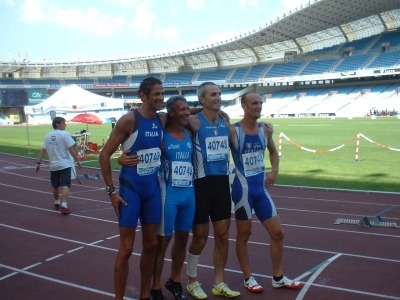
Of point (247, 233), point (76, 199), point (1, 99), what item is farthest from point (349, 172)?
point (1, 99)

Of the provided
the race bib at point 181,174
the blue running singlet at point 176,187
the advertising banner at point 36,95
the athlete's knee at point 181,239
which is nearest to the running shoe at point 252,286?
the athlete's knee at point 181,239

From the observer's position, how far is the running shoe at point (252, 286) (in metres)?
4.31

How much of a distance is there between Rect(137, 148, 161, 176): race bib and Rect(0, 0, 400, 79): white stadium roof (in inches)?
1922

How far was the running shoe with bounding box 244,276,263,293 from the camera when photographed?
4.31m

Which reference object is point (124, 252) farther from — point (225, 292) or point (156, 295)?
point (225, 292)

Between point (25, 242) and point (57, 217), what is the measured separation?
1630mm

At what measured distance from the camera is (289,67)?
219 feet

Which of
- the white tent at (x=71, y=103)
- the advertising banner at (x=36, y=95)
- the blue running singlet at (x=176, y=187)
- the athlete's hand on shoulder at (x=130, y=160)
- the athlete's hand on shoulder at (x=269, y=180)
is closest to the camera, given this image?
A: the athlete's hand on shoulder at (x=130, y=160)

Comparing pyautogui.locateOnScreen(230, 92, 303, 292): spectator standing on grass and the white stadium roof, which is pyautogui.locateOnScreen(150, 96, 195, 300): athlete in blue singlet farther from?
the white stadium roof

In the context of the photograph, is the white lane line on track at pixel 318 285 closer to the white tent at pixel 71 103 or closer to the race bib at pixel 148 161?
the race bib at pixel 148 161

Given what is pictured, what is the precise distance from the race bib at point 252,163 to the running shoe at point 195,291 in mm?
1155

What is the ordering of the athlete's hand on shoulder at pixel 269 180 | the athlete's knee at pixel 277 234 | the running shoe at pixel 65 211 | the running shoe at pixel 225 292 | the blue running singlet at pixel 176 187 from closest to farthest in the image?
the blue running singlet at pixel 176 187
the running shoe at pixel 225 292
the athlete's knee at pixel 277 234
the athlete's hand on shoulder at pixel 269 180
the running shoe at pixel 65 211

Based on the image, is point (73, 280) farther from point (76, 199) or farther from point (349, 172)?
point (349, 172)

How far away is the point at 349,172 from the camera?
13102 millimetres
